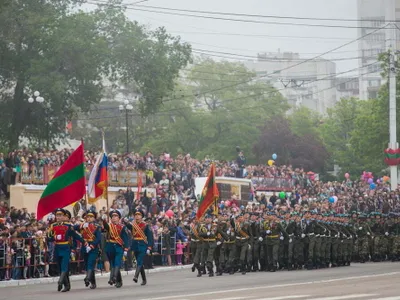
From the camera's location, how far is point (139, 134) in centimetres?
9594

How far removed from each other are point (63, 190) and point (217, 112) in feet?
236

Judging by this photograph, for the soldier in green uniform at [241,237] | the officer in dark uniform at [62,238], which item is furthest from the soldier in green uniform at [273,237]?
the officer in dark uniform at [62,238]

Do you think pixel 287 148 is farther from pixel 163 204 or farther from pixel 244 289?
pixel 244 289

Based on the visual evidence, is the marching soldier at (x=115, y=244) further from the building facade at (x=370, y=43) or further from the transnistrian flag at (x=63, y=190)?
the building facade at (x=370, y=43)

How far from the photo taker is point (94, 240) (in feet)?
82.4

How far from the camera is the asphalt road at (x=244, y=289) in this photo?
20.6 m

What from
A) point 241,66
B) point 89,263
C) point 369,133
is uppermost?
point 241,66

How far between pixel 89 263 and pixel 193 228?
293 inches

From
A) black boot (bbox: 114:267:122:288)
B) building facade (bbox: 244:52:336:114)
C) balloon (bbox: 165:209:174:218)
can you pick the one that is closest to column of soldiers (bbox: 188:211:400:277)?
balloon (bbox: 165:209:174:218)

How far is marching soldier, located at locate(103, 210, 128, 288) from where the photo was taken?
24594mm

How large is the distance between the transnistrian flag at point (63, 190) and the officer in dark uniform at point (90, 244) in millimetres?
694

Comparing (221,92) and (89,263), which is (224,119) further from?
(89,263)

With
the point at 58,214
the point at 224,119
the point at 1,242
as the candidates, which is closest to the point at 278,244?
the point at 1,242

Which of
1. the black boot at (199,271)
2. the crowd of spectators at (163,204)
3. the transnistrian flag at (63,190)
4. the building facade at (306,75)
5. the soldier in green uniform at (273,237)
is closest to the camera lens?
the transnistrian flag at (63,190)
